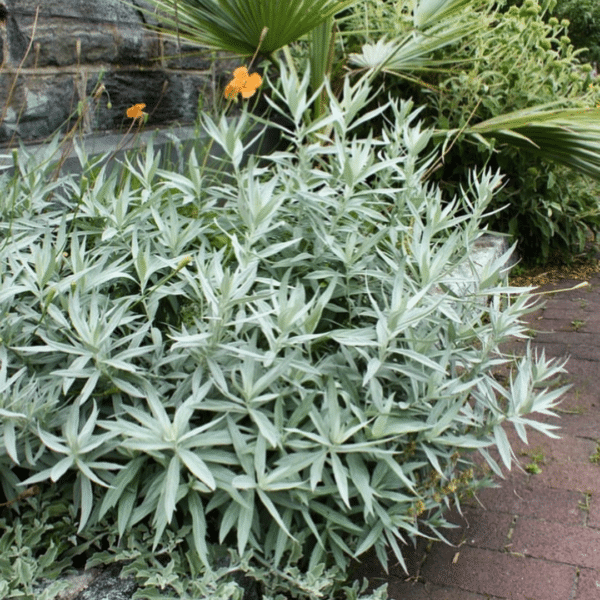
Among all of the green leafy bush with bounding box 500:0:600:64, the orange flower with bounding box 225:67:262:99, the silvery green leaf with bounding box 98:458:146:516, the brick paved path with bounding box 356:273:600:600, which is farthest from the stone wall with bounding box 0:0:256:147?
the green leafy bush with bounding box 500:0:600:64

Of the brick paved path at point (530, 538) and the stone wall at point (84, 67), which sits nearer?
the brick paved path at point (530, 538)

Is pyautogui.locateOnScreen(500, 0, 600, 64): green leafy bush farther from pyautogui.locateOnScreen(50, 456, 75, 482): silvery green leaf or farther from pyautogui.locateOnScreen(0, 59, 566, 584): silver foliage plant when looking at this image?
pyautogui.locateOnScreen(50, 456, 75, 482): silvery green leaf

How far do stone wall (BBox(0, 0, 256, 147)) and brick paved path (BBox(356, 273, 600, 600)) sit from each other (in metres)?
1.84

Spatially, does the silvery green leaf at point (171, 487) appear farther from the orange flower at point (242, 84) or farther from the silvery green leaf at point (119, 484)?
the orange flower at point (242, 84)

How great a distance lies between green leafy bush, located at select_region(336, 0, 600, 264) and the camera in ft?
14.8

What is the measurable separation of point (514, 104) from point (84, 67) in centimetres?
262

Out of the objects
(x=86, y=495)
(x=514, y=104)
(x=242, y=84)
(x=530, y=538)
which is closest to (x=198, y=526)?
(x=86, y=495)

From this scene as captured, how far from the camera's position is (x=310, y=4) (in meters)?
3.18

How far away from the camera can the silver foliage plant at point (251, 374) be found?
65.2 inches

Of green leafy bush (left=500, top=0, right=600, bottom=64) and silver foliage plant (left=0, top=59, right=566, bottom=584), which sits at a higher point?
green leafy bush (left=500, top=0, right=600, bottom=64)

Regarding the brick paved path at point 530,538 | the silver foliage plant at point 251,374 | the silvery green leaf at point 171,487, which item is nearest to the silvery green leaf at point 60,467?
the silver foliage plant at point 251,374

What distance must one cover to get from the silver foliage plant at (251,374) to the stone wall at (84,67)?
0.97 m

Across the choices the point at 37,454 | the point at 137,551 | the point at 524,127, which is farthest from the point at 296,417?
Result: the point at 524,127

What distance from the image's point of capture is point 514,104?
14.9 feet
